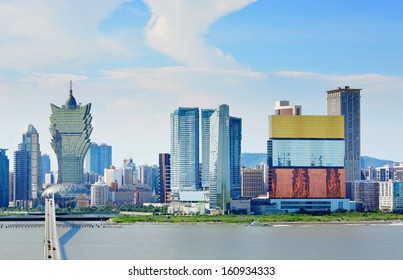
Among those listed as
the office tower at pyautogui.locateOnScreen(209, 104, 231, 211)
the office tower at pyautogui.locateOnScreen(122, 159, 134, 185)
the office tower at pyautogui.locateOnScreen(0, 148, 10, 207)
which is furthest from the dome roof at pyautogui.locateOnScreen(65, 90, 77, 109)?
the office tower at pyautogui.locateOnScreen(122, 159, 134, 185)

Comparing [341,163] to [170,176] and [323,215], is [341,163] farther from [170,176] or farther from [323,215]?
[170,176]

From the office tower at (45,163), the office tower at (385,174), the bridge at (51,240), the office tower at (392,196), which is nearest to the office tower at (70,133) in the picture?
the office tower at (392,196)

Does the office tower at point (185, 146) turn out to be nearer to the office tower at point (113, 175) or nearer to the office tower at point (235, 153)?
the office tower at point (235, 153)

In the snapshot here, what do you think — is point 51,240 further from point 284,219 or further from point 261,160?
point 261,160

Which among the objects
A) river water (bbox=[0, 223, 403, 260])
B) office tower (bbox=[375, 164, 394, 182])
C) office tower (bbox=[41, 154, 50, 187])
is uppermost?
office tower (bbox=[41, 154, 50, 187])

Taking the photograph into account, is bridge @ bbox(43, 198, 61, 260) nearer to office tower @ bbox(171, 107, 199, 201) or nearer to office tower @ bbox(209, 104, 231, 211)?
office tower @ bbox(209, 104, 231, 211)
